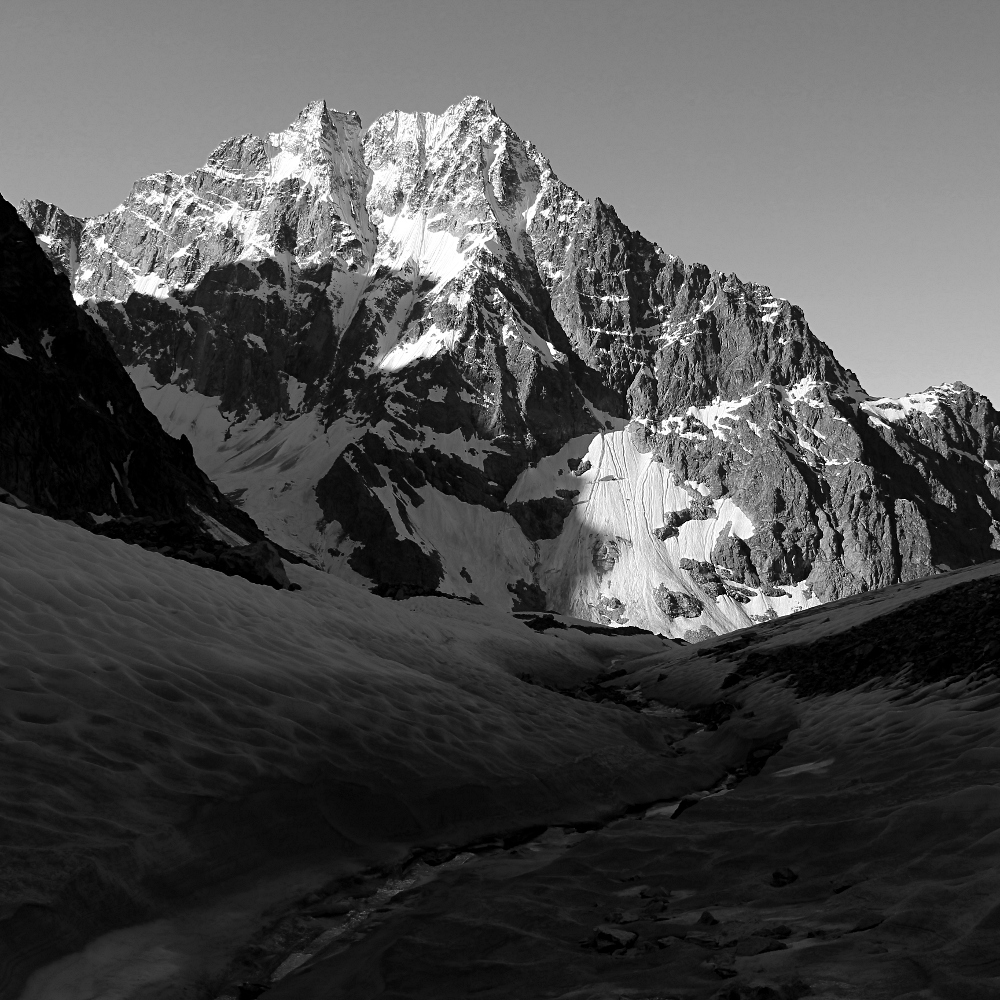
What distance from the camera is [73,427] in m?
70.9

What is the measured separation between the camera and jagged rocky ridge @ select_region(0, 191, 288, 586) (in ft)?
215

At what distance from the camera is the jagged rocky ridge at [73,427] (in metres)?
65.6

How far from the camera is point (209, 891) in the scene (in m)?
8.73

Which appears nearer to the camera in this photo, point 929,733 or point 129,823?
point 129,823

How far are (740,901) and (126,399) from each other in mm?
88197

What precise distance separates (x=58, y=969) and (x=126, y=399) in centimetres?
8701

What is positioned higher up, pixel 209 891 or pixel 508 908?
pixel 209 891

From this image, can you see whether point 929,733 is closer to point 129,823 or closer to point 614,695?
point 129,823

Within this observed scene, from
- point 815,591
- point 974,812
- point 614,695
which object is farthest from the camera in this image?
point 815,591

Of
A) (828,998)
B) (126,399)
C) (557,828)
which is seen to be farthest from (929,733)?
(126,399)

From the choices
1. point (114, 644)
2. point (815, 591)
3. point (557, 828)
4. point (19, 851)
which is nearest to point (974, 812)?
point (557, 828)

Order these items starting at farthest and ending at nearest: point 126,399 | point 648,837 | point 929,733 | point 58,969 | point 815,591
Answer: point 815,591, point 126,399, point 929,733, point 648,837, point 58,969

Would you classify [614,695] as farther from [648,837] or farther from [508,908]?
[508,908]

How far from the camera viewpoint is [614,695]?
3127 cm
